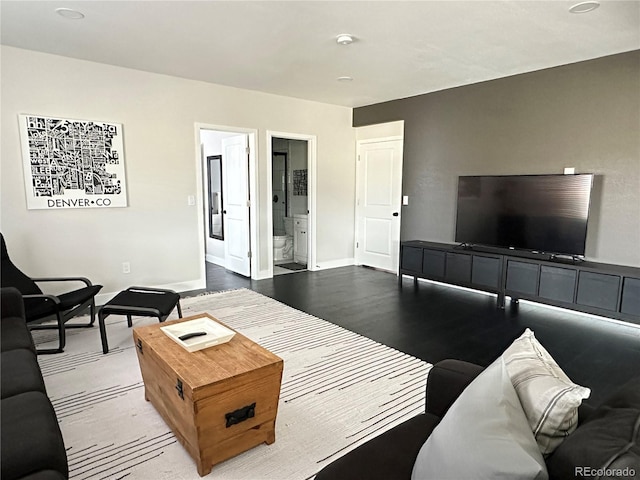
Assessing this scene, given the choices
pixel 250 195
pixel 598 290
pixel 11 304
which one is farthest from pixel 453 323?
pixel 11 304

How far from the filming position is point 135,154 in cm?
444

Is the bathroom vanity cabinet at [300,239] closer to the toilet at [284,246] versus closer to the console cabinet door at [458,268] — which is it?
the toilet at [284,246]

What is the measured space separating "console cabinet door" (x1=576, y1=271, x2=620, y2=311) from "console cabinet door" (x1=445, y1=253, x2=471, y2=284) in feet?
3.80

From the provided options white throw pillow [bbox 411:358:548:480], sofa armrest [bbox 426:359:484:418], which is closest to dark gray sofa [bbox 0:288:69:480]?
white throw pillow [bbox 411:358:548:480]

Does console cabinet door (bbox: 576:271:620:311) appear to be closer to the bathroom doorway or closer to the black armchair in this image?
the bathroom doorway

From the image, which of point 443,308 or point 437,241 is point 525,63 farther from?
point 443,308

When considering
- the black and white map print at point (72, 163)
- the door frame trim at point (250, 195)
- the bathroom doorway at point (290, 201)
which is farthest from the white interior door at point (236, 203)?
the black and white map print at point (72, 163)

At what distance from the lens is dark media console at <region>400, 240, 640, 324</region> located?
351 centimetres

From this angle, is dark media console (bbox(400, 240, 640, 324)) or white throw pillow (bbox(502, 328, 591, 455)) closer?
white throw pillow (bbox(502, 328, 591, 455))

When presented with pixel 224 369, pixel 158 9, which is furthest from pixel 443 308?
pixel 158 9

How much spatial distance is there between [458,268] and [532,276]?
0.84 m

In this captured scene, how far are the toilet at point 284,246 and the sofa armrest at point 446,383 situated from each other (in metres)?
5.56

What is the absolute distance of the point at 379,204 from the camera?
246 inches

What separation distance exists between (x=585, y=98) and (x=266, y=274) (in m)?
4.39
